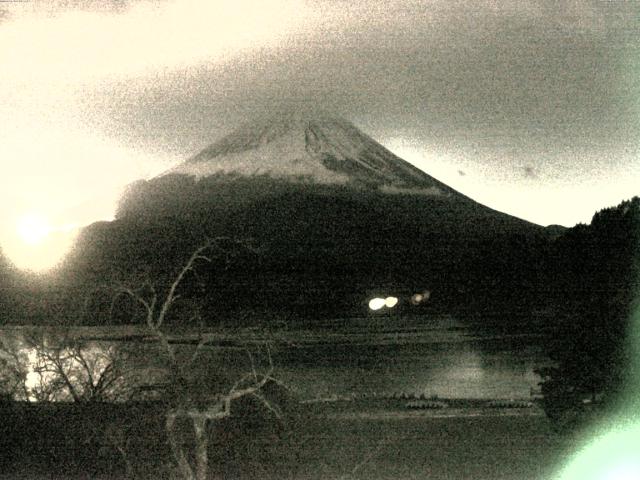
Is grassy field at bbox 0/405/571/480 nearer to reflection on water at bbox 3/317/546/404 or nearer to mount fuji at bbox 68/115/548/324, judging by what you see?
reflection on water at bbox 3/317/546/404

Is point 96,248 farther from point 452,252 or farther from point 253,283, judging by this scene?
point 452,252

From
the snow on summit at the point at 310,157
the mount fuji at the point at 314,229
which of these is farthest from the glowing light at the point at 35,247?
the snow on summit at the point at 310,157

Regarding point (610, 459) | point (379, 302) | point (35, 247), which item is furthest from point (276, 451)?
point (35, 247)

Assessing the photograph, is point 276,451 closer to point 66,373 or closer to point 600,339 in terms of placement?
point 66,373

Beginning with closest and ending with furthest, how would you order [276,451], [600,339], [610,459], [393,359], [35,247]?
[610,459]
[600,339]
[276,451]
[393,359]
[35,247]

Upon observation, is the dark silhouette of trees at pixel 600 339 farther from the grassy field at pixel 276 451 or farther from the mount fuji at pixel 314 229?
the mount fuji at pixel 314 229

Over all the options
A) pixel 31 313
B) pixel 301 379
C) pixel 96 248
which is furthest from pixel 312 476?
pixel 96 248

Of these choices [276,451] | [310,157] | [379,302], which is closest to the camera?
[379,302]
